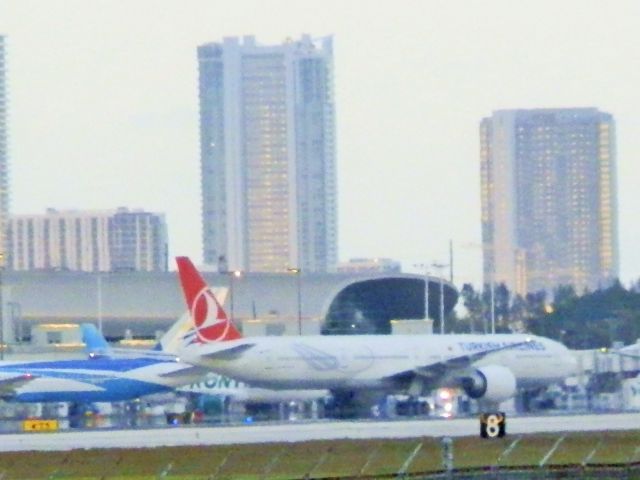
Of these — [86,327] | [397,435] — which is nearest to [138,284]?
[86,327]

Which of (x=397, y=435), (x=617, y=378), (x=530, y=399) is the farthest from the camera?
(x=617, y=378)

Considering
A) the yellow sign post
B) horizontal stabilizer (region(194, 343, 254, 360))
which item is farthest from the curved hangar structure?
the yellow sign post

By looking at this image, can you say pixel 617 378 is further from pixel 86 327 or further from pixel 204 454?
pixel 204 454

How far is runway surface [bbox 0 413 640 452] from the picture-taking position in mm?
58969

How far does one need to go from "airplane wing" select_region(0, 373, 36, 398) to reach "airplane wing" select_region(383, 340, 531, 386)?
46.7ft

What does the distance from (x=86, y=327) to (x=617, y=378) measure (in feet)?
97.7

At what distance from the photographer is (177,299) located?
148 m

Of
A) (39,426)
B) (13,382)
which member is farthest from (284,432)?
(13,382)

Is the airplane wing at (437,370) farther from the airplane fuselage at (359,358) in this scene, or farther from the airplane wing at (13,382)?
the airplane wing at (13,382)

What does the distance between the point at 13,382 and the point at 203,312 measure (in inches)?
339

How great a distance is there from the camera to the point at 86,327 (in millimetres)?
112625

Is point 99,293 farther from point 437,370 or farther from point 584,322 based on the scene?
point 437,370

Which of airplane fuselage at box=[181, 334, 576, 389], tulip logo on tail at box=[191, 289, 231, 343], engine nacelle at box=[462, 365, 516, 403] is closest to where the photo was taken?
airplane fuselage at box=[181, 334, 576, 389]

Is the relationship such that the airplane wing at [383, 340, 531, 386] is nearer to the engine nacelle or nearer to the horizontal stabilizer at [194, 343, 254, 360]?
the engine nacelle
